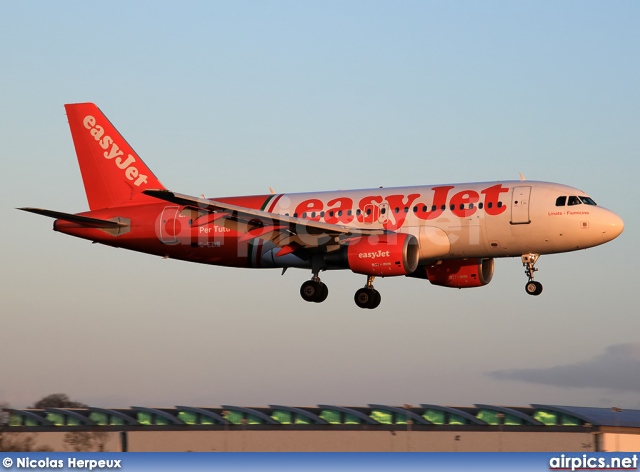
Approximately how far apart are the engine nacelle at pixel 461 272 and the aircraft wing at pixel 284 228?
6624mm

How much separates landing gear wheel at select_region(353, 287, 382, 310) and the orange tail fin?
12.0 m

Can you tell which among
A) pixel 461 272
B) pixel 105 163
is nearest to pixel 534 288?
pixel 461 272

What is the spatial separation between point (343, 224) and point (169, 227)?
9.26 metres

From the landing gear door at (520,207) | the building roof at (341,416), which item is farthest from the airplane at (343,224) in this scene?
the building roof at (341,416)

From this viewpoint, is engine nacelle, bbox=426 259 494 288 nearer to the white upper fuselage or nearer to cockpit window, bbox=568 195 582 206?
the white upper fuselage

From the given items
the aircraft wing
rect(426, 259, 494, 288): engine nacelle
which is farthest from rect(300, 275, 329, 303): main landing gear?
rect(426, 259, 494, 288): engine nacelle

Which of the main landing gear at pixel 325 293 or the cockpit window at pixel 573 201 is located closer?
the cockpit window at pixel 573 201

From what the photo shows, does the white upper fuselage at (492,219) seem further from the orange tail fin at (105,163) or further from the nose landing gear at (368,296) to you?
the orange tail fin at (105,163)

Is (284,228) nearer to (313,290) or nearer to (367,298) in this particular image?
(313,290)

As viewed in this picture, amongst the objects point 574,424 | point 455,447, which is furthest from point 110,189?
point 574,424

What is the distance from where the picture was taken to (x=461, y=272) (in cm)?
5994

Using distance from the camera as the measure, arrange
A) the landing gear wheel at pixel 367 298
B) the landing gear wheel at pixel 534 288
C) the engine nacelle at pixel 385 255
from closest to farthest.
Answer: the engine nacelle at pixel 385 255
the landing gear wheel at pixel 534 288
the landing gear wheel at pixel 367 298

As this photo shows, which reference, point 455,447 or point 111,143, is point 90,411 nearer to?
point 111,143

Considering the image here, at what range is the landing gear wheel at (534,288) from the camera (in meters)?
55.1
